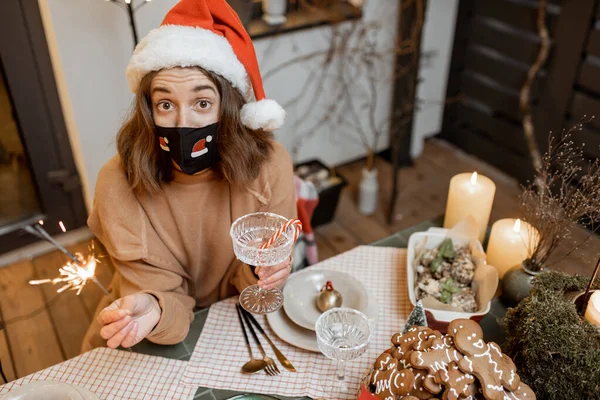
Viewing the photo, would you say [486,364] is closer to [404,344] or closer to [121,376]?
[404,344]

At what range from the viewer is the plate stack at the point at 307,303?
1257 millimetres

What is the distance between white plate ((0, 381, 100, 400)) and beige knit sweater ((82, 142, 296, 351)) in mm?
224

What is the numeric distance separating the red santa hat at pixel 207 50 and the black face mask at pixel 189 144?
0.33 ft

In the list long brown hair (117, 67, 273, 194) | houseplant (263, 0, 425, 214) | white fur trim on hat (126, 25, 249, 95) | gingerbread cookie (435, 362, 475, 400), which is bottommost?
houseplant (263, 0, 425, 214)

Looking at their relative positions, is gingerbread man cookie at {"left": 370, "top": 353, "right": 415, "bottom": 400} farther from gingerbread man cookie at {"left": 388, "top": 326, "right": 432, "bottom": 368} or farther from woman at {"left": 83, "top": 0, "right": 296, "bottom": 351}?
woman at {"left": 83, "top": 0, "right": 296, "bottom": 351}

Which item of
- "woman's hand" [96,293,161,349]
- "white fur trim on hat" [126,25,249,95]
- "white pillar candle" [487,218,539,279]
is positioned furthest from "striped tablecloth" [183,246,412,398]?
"white fur trim on hat" [126,25,249,95]

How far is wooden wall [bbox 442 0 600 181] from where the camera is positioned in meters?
2.61

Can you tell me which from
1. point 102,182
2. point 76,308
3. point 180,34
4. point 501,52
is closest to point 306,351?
point 102,182

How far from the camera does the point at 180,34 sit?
49.4 inches

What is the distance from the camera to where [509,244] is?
1.35 m

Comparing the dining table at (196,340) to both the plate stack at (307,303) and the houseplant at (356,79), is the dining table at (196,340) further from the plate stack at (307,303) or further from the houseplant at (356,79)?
the houseplant at (356,79)

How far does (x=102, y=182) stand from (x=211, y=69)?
15.0 inches

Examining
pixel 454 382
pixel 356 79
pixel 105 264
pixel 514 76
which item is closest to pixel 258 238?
pixel 454 382

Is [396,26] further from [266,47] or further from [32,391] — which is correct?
[32,391]
